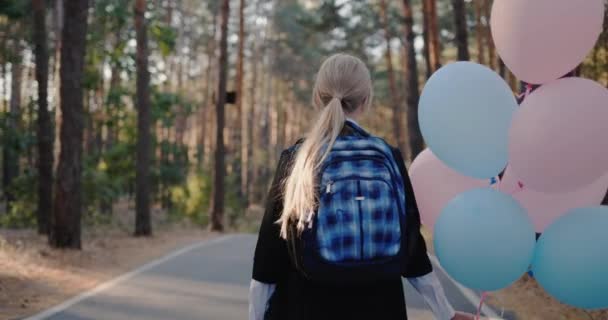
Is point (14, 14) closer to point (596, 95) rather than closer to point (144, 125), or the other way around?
point (144, 125)

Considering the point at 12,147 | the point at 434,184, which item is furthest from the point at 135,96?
the point at 434,184

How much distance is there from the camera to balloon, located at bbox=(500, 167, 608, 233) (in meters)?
4.51

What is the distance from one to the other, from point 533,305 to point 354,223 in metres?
7.88

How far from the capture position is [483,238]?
13.5 ft

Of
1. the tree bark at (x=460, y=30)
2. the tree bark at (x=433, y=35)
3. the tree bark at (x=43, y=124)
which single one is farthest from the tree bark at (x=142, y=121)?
the tree bark at (x=460, y=30)

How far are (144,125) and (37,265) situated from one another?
29.3ft

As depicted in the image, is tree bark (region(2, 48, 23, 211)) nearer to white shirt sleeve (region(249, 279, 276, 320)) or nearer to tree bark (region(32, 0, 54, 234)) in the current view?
tree bark (region(32, 0, 54, 234))

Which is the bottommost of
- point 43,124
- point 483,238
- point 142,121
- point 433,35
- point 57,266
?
point 57,266

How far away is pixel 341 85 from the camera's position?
319cm

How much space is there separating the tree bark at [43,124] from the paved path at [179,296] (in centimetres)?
602

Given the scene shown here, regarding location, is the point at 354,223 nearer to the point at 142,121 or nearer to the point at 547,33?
the point at 547,33

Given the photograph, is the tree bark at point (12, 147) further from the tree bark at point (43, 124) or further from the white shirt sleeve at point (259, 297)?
the white shirt sleeve at point (259, 297)

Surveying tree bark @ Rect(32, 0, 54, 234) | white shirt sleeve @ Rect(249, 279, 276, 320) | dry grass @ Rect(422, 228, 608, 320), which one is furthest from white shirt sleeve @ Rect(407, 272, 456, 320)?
tree bark @ Rect(32, 0, 54, 234)

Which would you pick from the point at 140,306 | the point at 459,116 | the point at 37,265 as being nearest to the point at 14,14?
the point at 37,265
